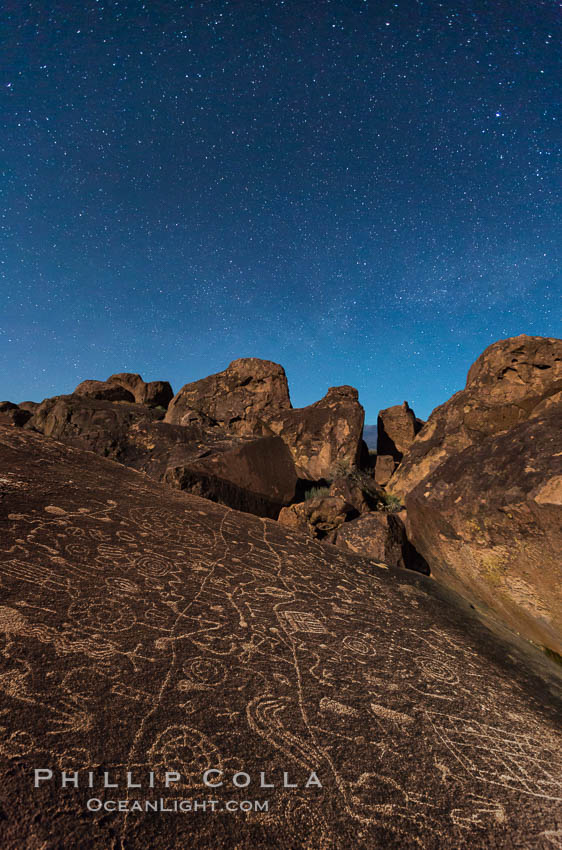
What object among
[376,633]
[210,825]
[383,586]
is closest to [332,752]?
[210,825]

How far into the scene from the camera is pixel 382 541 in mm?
3977

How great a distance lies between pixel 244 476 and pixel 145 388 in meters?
14.2

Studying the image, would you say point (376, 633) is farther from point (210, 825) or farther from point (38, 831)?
point (38, 831)

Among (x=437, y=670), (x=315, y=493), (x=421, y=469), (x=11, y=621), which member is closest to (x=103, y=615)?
(x=11, y=621)

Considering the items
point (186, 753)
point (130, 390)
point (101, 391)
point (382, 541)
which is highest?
point (130, 390)

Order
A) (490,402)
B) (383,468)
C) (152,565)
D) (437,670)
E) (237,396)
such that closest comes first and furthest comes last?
(437,670), (152,565), (490,402), (383,468), (237,396)

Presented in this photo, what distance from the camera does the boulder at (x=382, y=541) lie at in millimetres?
3924

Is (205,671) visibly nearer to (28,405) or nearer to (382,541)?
(382,541)

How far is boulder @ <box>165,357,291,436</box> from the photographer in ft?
36.6

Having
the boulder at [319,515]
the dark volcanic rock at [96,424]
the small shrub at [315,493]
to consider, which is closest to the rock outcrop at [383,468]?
the small shrub at [315,493]

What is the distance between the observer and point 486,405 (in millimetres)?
6891

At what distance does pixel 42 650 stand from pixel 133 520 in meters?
1.32

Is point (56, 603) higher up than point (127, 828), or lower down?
higher up

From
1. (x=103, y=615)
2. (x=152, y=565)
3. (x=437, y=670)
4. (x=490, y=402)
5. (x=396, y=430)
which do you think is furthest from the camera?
(x=396, y=430)
